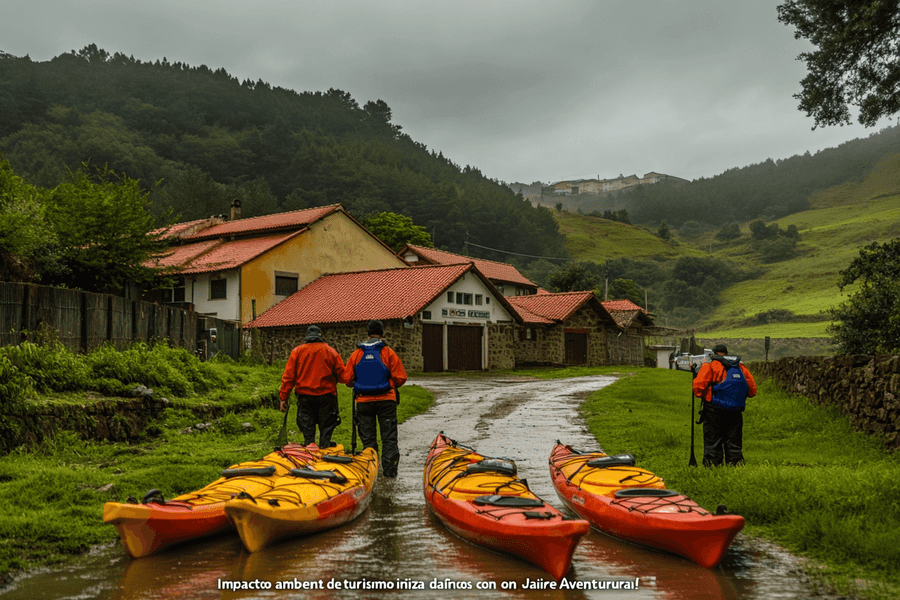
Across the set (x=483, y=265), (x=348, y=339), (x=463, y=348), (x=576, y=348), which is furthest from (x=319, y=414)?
(x=483, y=265)

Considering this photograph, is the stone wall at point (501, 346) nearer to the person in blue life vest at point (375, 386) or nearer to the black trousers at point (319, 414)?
the black trousers at point (319, 414)

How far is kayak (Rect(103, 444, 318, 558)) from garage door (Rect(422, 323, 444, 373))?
24.5 m

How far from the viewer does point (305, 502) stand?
279 inches

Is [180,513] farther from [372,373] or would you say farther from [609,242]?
[609,242]

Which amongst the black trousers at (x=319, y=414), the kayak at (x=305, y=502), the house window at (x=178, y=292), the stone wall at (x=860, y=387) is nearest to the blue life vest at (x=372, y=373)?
the black trousers at (x=319, y=414)

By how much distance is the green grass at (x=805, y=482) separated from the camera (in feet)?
19.9

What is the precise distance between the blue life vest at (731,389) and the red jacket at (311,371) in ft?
16.6

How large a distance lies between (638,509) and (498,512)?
4.48 feet

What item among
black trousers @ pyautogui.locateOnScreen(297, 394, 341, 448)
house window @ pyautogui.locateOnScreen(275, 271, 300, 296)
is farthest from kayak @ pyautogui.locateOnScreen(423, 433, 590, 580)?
house window @ pyautogui.locateOnScreen(275, 271, 300, 296)

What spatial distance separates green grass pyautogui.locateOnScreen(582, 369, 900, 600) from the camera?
6066 millimetres

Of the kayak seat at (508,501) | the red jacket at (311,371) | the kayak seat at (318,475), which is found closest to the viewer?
the kayak seat at (508,501)

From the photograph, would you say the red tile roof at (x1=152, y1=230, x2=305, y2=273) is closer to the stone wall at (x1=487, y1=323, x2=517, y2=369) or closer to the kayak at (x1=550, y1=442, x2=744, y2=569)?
the stone wall at (x1=487, y1=323, x2=517, y2=369)

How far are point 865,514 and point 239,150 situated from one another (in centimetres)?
9219

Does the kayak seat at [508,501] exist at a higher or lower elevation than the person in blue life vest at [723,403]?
lower
